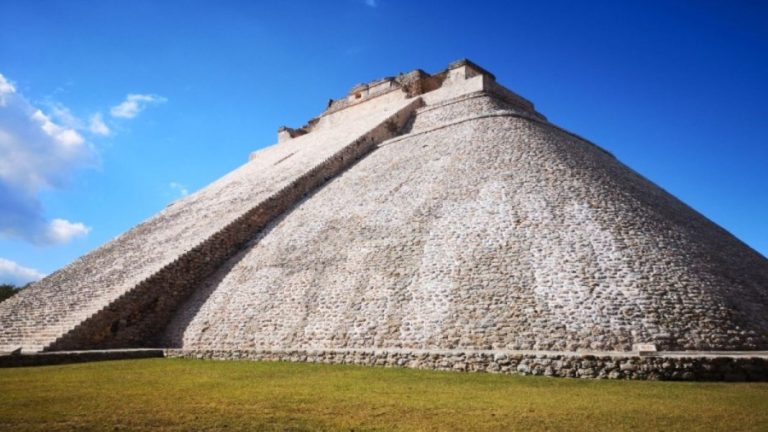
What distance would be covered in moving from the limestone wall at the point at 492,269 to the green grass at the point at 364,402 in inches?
57.8

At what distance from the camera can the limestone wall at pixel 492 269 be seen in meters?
8.96

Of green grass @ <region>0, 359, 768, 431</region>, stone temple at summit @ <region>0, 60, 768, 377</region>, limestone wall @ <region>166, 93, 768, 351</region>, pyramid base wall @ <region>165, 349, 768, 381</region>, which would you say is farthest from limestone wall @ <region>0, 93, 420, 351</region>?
pyramid base wall @ <region>165, 349, 768, 381</region>

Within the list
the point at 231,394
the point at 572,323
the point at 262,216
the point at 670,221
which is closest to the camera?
the point at 231,394

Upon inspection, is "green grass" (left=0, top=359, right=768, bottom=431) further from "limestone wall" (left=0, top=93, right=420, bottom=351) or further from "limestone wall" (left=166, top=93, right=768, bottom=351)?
"limestone wall" (left=0, top=93, right=420, bottom=351)

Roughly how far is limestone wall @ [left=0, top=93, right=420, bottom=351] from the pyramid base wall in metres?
6.82

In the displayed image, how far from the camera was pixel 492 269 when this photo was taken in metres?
10.2

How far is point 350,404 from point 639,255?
7.07 meters

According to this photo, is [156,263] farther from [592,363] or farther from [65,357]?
[592,363]

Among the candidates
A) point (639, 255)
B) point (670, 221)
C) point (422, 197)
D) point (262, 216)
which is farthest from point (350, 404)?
point (262, 216)

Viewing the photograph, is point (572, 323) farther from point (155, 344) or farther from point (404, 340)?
point (155, 344)

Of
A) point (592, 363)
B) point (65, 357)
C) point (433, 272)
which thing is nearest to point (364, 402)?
point (592, 363)

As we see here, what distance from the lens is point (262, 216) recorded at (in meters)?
16.0

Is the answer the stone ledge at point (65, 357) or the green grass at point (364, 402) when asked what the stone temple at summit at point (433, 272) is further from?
the green grass at point (364, 402)

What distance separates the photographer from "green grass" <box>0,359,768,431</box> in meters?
5.01
